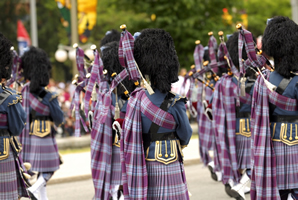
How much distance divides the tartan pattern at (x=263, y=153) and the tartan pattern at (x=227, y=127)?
1616 mm

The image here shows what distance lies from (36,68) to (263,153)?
3.75m

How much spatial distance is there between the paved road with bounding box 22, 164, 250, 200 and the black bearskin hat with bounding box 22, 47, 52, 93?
180 cm

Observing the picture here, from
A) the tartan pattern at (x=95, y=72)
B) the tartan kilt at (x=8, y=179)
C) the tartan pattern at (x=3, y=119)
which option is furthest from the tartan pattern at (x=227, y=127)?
the tartan pattern at (x=3, y=119)

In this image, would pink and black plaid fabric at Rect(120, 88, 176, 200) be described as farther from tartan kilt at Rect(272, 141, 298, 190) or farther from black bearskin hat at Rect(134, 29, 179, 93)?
tartan kilt at Rect(272, 141, 298, 190)

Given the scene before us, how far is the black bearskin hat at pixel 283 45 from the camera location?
16.2 ft

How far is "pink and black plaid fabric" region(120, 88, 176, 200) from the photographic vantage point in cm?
433

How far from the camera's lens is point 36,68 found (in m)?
7.36

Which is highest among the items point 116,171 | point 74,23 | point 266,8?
point 266,8

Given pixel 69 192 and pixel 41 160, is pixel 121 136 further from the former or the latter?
pixel 69 192

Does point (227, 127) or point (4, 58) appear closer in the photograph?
point (4, 58)

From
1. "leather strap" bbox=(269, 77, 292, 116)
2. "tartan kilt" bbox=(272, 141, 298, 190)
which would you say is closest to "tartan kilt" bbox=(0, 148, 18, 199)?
"tartan kilt" bbox=(272, 141, 298, 190)

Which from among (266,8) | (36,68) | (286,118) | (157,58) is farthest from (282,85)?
(266,8)

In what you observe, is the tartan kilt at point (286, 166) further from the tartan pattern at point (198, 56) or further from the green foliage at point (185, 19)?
the green foliage at point (185, 19)

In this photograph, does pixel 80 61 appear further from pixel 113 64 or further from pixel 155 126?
pixel 155 126
